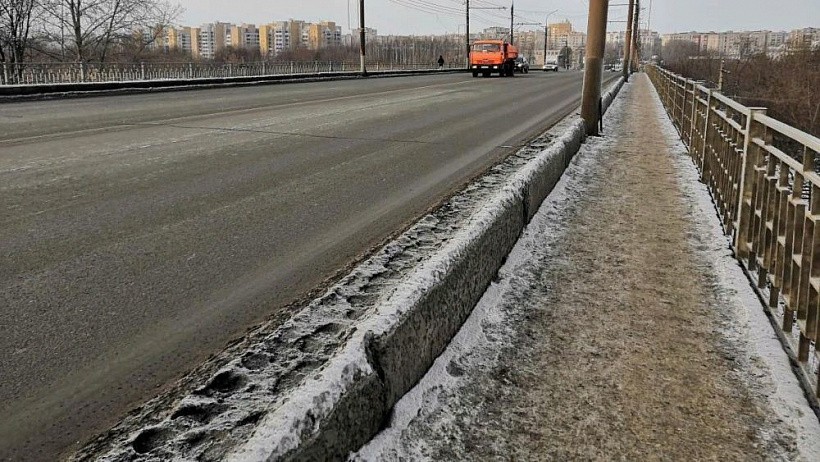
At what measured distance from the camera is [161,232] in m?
4.88

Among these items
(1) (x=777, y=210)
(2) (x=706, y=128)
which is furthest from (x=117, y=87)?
(1) (x=777, y=210)

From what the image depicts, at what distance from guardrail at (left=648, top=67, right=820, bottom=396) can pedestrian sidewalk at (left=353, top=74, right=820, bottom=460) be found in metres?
0.15

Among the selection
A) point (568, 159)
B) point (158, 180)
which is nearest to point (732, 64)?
point (568, 159)

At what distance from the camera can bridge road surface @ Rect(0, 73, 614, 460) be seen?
2873 mm

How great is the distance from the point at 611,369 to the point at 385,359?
3.97 feet

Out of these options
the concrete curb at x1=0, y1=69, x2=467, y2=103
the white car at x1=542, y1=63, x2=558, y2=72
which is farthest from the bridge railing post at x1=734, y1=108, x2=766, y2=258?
the white car at x1=542, y1=63, x2=558, y2=72

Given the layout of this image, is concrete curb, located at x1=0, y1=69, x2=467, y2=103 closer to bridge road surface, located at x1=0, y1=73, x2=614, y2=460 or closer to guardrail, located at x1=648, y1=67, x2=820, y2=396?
bridge road surface, located at x1=0, y1=73, x2=614, y2=460

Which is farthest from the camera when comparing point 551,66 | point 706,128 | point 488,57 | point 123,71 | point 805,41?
point 551,66

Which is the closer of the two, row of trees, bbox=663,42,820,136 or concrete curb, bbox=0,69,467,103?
concrete curb, bbox=0,69,467,103

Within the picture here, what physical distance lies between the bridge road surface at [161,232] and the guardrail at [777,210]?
2.54m

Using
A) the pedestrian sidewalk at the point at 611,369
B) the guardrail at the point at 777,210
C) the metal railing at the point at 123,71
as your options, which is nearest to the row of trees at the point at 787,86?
the metal railing at the point at 123,71

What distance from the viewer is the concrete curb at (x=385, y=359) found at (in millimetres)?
1987

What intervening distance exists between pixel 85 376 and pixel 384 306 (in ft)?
4.23

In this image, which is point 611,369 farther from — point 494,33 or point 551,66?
point 494,33
